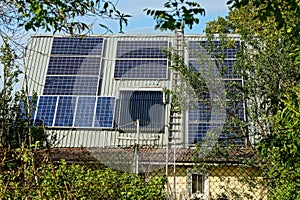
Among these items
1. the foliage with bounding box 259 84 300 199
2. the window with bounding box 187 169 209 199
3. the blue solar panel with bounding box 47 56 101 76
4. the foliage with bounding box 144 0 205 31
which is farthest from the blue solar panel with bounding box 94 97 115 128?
the foliage with bounding box 144 0 205 31

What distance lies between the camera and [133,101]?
10922mm

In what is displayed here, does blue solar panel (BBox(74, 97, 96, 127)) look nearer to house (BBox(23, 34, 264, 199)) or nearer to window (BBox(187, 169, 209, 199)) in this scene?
house (BBox(23, 34, 264, 199))

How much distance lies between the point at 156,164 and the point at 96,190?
3488mm

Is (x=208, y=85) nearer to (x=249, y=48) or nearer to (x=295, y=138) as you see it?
(x=249, y=48)

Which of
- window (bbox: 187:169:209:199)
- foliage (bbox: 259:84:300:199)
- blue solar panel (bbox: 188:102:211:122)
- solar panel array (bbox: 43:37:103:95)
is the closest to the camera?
foliage (bbox: 259:84:300:199)

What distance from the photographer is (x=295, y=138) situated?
4.01 m

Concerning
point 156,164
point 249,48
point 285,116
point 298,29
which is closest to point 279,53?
point 249,48

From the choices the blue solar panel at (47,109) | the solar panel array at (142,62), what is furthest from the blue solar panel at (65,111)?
the solar panel array at (142,62)

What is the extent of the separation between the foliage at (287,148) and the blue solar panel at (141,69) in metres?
6.92

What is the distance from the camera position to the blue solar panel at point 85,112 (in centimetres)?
1076

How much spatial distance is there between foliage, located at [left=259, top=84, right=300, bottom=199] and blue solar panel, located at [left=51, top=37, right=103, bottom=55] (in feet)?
27.3

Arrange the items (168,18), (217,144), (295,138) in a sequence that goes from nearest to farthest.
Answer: (168,18) < (295,138) < (217,144)

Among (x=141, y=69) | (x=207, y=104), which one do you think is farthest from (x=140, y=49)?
(x=207, y=104)

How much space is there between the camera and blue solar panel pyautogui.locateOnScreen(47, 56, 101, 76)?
12.0 m
